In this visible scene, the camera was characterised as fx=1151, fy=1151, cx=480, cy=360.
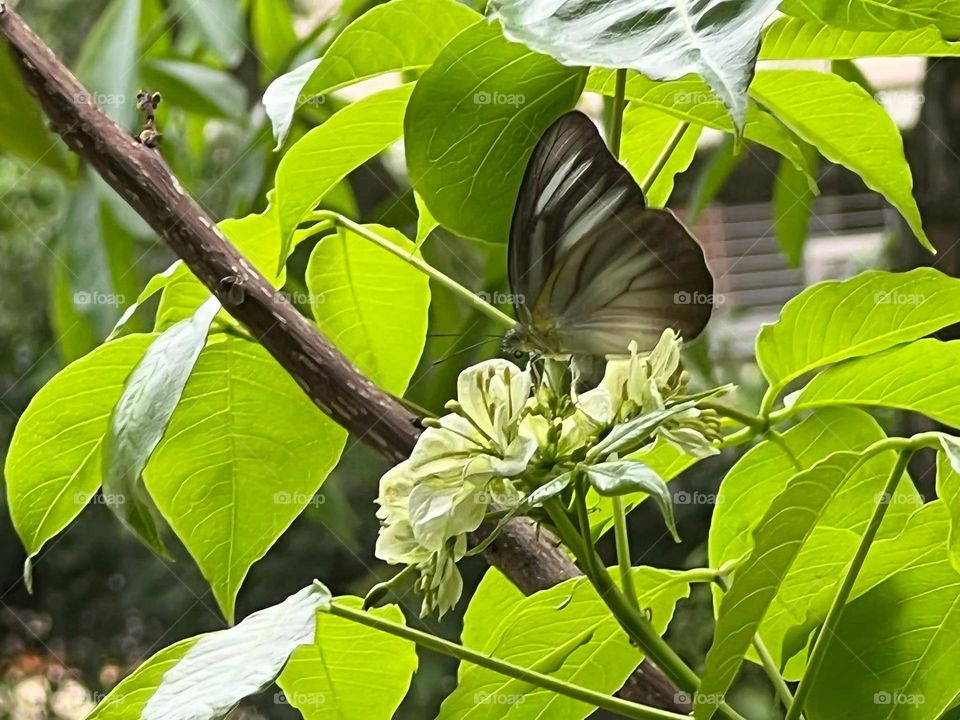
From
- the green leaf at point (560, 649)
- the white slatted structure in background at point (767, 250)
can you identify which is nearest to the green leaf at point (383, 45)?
the green leaf at point (560, 649)

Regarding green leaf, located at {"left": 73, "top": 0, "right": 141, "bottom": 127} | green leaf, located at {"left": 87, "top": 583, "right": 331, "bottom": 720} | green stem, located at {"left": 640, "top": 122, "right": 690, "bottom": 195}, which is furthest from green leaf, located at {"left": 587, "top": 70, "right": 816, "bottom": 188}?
green leaf, located at {"left": 73, "top": 0, "right": 141, "bottom": 127}

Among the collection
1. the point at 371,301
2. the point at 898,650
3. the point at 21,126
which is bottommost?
the point at 898,650

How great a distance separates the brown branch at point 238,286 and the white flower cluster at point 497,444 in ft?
0.14

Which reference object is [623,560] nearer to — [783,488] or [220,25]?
[783,488]

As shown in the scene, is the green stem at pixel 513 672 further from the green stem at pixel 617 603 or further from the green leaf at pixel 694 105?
the green leaf at pixel 694 105

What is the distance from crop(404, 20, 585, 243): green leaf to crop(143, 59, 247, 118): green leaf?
498 mm

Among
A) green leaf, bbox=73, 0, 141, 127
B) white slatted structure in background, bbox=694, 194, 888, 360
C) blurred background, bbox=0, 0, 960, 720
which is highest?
green leaf, bbox=73, 0, 141, 127

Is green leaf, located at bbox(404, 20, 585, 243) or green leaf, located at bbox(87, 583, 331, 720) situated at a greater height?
green leaf, located at bbox(404, 20, 585, 243)

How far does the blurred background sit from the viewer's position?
24.8 inches

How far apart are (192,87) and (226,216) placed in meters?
0.19

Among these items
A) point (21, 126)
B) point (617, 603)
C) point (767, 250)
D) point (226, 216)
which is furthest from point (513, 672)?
point (767, 250)

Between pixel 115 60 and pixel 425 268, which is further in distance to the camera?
pixel 115 60

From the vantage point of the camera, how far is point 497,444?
19 centimetres

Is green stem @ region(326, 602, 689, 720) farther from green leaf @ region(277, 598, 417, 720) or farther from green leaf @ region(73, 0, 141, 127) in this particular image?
green leaf @ region(73, 0, 141, 127)
